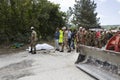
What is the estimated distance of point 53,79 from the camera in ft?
39.6

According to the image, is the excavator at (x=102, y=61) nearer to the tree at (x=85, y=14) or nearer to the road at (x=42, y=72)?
the road at (x=42, y=72)

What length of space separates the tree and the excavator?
7094 cm

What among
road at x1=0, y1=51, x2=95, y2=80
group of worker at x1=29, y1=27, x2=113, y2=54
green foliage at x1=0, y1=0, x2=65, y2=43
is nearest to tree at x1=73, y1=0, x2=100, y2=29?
green foliage at x1=0, y1=0, x2=65, y2=43

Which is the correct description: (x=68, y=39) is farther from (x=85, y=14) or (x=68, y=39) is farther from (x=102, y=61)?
(x=85, y=14)

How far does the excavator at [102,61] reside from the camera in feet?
36.3

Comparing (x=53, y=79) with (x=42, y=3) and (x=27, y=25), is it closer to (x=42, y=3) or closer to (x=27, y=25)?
(x=27, y=25)

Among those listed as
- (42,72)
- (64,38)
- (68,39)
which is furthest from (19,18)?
(42,72)

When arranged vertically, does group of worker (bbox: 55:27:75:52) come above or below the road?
above

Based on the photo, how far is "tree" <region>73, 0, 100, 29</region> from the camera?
87250 mm

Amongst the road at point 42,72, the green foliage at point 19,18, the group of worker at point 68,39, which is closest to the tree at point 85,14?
the green foliage at point 19,18

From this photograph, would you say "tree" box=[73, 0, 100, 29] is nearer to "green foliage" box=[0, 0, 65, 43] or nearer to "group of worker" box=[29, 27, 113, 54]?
"green foliage" box=[0, 0, 65, 43]

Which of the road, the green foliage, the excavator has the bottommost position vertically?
the road

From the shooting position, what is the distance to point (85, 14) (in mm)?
87562

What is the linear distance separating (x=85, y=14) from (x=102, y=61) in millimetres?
75578
